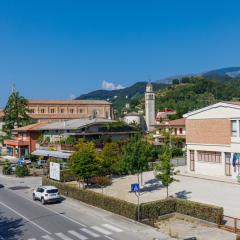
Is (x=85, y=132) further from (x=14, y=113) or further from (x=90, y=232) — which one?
(x=90, y=232)

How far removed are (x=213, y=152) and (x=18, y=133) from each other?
4616 centimetres

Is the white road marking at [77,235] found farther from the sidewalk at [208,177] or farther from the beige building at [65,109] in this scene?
the beige building at [65,109]

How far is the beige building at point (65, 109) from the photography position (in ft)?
407

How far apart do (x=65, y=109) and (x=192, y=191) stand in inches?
3837

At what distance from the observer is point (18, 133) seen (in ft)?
265

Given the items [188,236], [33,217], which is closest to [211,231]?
[188,236]

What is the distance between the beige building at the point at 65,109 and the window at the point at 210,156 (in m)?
77.0

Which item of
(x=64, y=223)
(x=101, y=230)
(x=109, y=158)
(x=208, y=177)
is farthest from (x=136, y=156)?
(x=101, y=230)

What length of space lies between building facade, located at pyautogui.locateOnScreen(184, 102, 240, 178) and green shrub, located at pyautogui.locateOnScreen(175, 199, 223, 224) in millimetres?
14179

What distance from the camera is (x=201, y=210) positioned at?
2847 centimetres

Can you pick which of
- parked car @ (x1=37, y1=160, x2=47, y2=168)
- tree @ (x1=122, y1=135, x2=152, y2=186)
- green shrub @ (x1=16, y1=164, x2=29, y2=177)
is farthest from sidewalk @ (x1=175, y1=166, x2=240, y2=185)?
parked car @ (x1=37, y1=160, x2=47, y2=168)

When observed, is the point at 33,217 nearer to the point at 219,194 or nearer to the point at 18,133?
the point at 219,194

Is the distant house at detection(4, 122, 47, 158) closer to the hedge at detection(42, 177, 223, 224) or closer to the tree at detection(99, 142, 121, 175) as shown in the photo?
the tree at detection(99, 142, 121, 175)

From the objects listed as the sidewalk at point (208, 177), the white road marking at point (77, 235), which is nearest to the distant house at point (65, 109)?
the sidewalk at point (208, 177)
